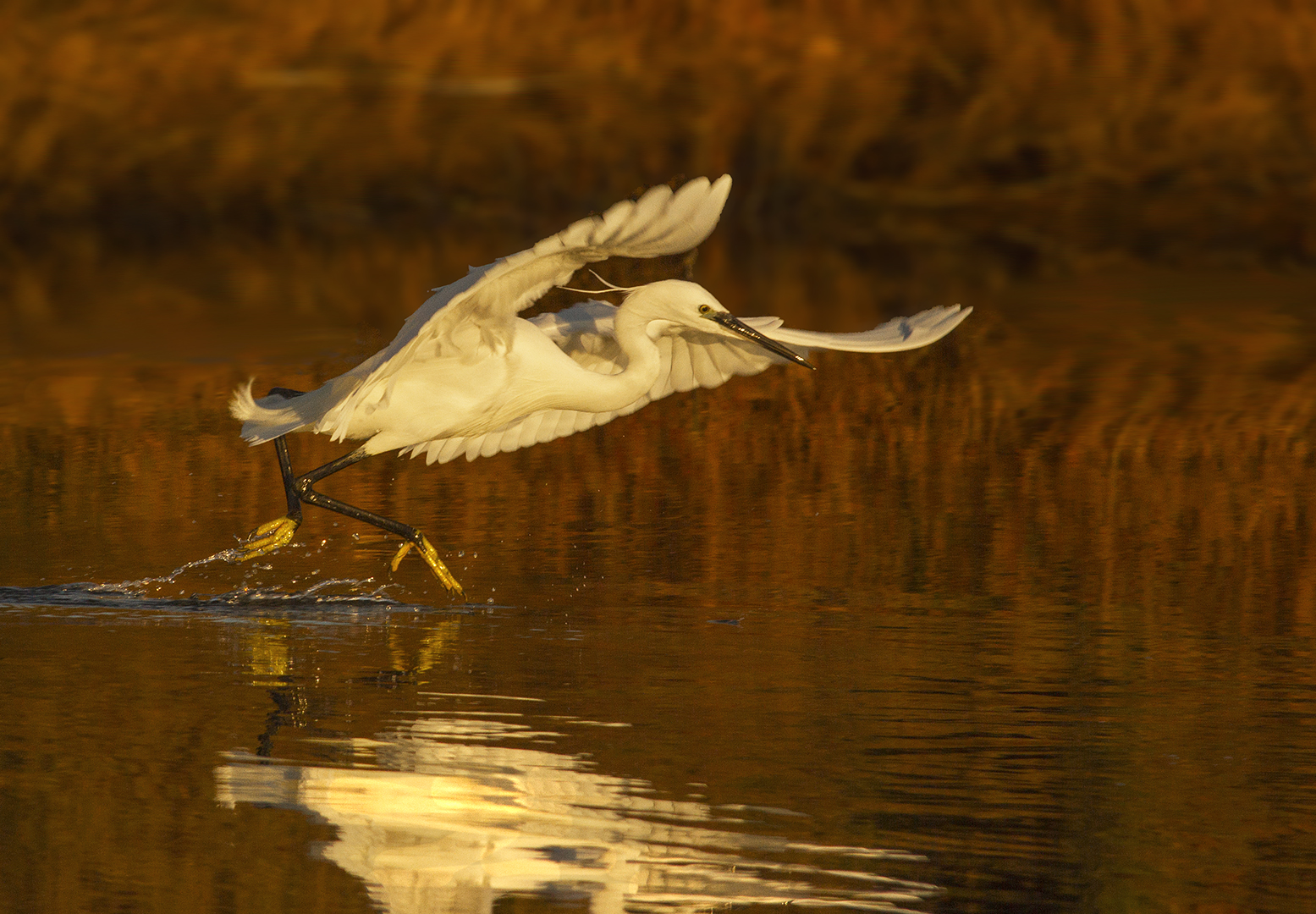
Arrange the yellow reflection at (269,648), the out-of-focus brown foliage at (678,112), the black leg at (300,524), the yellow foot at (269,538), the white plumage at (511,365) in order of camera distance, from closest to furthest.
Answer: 1. the yellow reflection at (269,648)
2. the white plumage at (511,365)
3. the black leg at (300,524)
4. the yellow foot at (269,538)
5. the out-of-focus brown foliage at (678,112)

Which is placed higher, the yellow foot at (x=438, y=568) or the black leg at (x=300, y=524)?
the black leg at (x=300, y=524)

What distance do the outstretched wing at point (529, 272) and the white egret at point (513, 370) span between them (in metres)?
0.01

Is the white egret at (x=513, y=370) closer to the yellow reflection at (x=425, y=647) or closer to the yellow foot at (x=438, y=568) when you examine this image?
the yellow foot at (x=438, y=568)

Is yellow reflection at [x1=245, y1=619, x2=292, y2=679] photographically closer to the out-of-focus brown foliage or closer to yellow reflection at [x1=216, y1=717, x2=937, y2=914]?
yellow reflection at [x1=216, y1=717, x2=937, y2=914]

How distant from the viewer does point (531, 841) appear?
223 inches

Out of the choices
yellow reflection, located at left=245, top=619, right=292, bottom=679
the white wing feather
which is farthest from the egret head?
yellow reflection, located at left=245, top=619, right=292, bottom=679

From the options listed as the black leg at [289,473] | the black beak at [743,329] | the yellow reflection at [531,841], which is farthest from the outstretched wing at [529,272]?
the yellow reflection at [531,841]

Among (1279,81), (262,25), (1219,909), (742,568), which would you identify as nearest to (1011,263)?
(1279,81)

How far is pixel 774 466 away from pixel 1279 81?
1866cm

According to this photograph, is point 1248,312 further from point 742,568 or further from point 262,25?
point 262,25

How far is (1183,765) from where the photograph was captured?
624cm

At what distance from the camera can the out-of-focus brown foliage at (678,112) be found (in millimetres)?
27812

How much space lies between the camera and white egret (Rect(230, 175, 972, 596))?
28.4ft

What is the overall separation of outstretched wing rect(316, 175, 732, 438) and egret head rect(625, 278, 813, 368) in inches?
20.0
